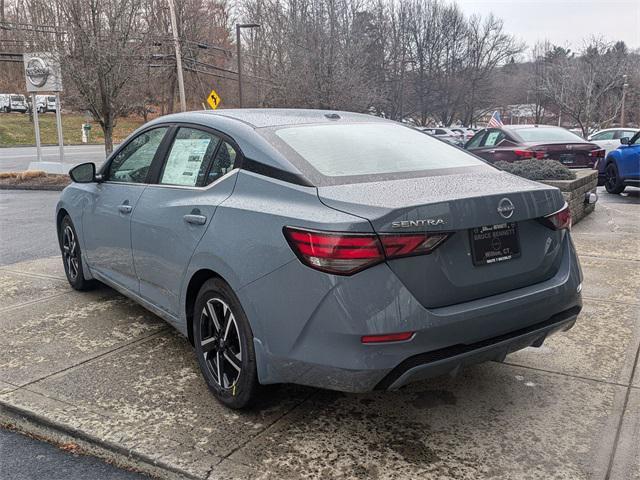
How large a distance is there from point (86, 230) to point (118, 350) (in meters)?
1.27

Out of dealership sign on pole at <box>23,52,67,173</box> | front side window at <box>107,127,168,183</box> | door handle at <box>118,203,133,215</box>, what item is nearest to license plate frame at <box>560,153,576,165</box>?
front side window at <box>107,127,168,183</box>

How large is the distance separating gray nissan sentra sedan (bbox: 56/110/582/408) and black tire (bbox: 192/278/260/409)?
10 millimetres

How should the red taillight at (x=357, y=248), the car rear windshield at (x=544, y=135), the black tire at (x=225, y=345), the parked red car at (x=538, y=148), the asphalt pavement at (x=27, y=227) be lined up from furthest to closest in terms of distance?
the car rear windshield at (x=544, y=135)
the parked red car at (x=538, y=148)
the asphalt pavement at (x=27, y=227)
the black tire at (x=225, y=345)
the red taillight at (x=357, y=248)

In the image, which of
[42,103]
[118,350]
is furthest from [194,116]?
[42,103]

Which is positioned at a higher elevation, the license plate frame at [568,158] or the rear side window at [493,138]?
the rear side window at [493,138]

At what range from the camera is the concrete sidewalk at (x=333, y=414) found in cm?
266

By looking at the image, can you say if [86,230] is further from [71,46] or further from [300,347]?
[71,46]

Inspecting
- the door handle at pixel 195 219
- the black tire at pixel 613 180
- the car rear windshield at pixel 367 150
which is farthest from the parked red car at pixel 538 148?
the door handle at pixel 195 219

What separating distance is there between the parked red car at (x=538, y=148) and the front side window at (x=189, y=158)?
8196mm

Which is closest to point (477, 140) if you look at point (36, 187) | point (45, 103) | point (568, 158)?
point (568, 158)

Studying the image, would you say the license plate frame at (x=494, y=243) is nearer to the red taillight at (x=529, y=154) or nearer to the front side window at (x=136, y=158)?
the front side window at (x=136, y=158)

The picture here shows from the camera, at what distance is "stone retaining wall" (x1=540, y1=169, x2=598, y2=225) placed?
305 inches

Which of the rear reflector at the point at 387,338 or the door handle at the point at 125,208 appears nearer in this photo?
the rear reflector at the point at 387,338

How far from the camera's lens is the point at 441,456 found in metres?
2.71
